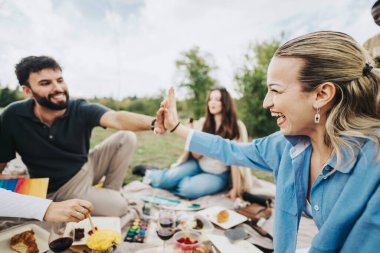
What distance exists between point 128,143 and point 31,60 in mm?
1621

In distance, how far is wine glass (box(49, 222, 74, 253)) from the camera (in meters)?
1.76

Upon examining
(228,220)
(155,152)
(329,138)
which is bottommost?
(155,152)

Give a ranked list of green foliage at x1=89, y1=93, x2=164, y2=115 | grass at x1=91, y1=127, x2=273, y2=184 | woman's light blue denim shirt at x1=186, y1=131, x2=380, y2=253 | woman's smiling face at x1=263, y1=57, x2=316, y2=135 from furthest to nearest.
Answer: green foliage at x1=89, y1=93, x2=164, y2=115 < grass at x1=91, y1=127, x2=273, y2=184 < woman's smiling face at x1=263, y1=57, x2=316, y2=135 < woman's light blue denim shirt at x1=186, y1=131, x2=380, y2=253

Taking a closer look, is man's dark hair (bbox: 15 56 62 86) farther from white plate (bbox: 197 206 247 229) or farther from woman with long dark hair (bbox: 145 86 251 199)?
white plate (bbox: 197 206 247 229)

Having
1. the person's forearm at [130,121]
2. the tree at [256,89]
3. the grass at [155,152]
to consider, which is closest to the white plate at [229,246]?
the person's forearm at [130,121]

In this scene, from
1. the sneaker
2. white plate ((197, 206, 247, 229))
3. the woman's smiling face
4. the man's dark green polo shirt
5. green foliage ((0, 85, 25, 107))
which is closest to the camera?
the woman's smiling face

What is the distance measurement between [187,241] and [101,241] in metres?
0.68

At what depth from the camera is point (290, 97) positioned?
1453 millimetres

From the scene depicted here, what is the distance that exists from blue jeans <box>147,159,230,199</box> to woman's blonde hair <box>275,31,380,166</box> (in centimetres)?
267

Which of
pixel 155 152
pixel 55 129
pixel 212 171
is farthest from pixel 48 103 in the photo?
pixel 155 152

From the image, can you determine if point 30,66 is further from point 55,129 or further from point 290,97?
point 290,97

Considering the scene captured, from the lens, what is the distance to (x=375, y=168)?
115 cm

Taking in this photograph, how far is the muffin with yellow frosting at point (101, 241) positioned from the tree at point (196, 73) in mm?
A: 14762

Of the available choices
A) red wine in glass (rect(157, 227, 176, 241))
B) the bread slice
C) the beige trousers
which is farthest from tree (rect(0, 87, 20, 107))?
red wine in glass (rect(157, 227, 176, 241))
